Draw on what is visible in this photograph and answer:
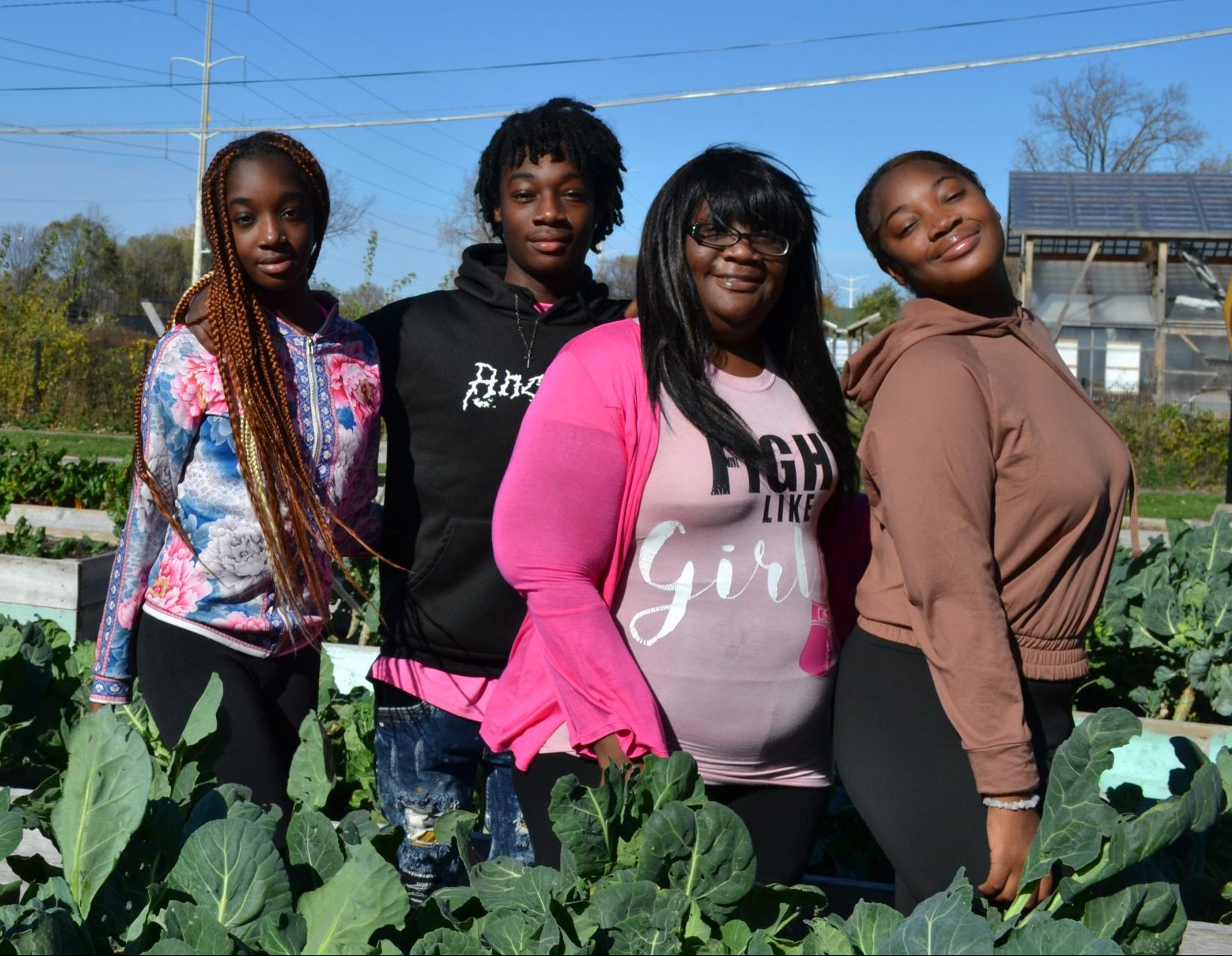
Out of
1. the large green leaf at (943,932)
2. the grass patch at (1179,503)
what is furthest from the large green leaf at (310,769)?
the grass patch at (1179,503)

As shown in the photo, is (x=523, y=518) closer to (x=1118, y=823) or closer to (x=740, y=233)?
(x=740, y=233)

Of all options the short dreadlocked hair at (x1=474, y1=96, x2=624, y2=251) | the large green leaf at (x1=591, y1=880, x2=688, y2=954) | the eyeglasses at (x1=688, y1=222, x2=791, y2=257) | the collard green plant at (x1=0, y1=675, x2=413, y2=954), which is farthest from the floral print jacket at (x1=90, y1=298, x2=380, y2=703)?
the large green leaf at (x1=591, y1=880, x2=688, y2=954)

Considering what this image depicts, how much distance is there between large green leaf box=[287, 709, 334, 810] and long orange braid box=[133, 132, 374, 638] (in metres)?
0.21

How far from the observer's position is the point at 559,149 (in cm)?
239

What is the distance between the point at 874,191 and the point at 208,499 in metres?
1.34

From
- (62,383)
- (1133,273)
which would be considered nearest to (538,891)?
(62,383)

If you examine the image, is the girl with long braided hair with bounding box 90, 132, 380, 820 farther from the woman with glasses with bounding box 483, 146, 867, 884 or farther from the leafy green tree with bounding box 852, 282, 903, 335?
the leafy green tree with bounding box 852, 282, 903, 335

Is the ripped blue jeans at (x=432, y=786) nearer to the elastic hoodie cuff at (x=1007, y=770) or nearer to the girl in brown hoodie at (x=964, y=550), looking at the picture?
the girl in brown hoodie at (x=964, y=550)

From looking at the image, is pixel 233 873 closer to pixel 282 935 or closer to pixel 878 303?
pixel 282 935

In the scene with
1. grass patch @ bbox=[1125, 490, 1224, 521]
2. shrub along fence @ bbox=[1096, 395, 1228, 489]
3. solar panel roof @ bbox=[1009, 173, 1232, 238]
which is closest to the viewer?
grass patch @ bbox=[1125, 490, 1224, 521]

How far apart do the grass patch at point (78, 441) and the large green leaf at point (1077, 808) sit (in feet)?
42.7

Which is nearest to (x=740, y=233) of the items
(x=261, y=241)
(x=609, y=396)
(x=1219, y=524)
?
(x=609, y=396)

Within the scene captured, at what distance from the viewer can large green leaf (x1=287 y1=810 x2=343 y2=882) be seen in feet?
4.92

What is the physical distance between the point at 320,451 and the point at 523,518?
0.60 meters
